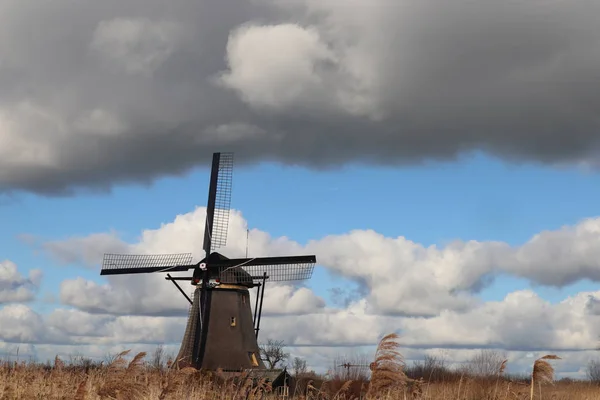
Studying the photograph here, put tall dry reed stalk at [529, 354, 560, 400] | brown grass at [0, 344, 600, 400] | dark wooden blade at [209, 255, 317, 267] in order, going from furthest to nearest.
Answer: dark wooden blade at [209, 255, 317, 267] → tall dry reed stalk at [529, 354, 560, 400] → brown grass at [0, 344, 600, 400]

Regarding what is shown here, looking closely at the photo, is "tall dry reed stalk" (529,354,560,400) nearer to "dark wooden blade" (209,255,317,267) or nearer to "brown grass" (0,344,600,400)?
"brown grass" (0,344,600,400)

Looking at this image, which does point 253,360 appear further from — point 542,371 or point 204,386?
point 542,371

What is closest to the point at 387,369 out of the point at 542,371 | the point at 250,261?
the point at 542,371

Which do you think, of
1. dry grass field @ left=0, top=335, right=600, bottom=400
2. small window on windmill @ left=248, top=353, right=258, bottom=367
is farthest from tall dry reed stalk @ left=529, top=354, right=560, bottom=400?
small window on windmill @ left=248, top=353, right=258, bottom=367

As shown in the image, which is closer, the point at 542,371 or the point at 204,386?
the point at 542,371

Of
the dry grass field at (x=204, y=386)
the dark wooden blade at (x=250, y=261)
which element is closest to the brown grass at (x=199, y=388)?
Answer: the dry grass field at (x=204, y=386)

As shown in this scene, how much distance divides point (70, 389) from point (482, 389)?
1025 centimetres

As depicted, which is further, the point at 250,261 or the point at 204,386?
the point at 250,261

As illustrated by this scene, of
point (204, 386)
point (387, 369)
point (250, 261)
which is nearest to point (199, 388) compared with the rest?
point (204, 386)

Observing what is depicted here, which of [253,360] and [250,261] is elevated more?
[250,261]

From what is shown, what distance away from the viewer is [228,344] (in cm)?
3812

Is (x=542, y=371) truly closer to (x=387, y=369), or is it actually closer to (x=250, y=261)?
(x=387, y=369)

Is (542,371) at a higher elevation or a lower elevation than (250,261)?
lower

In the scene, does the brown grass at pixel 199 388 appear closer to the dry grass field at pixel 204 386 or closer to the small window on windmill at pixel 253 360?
the dry grass field at pixel 204 386
